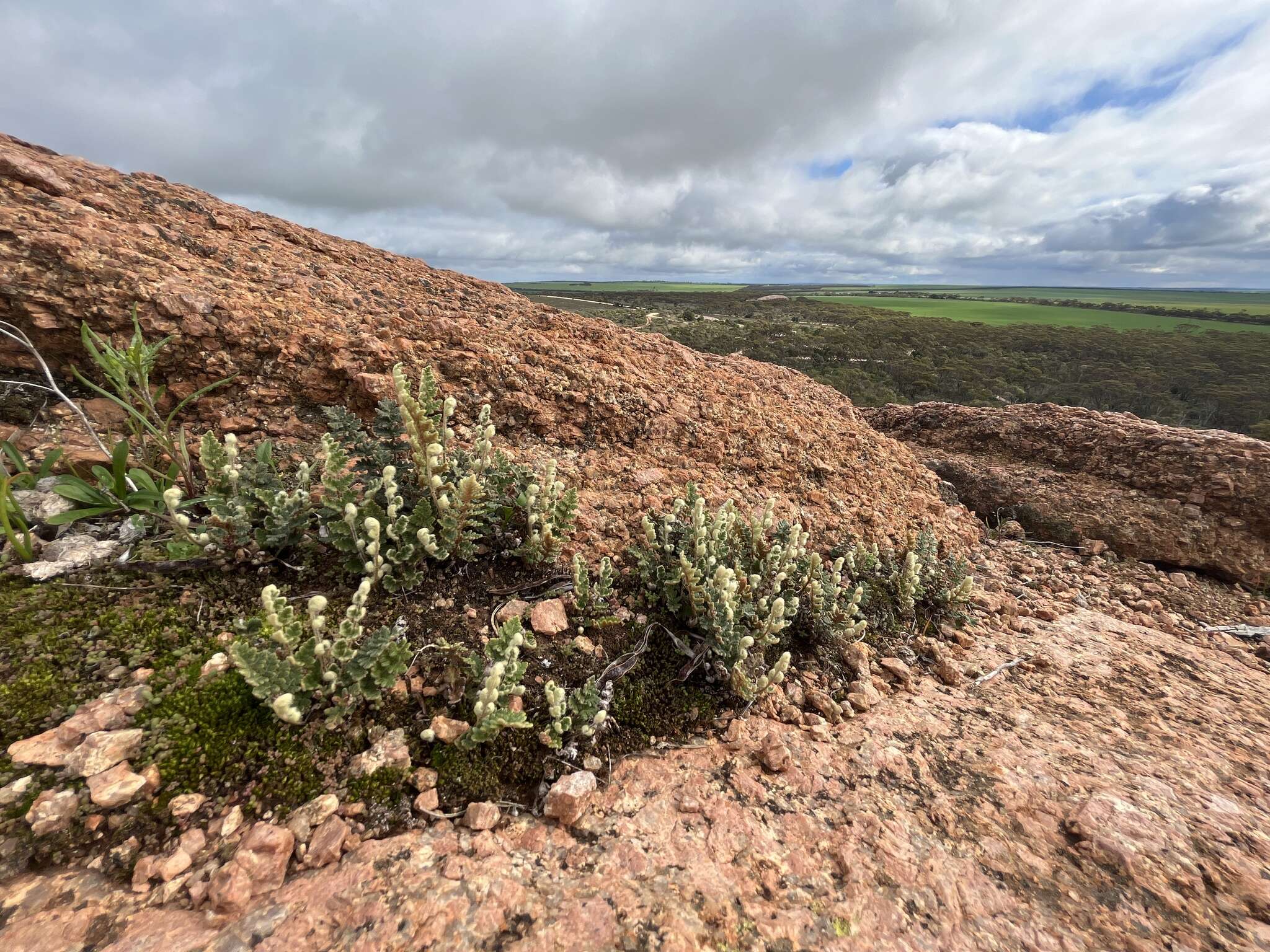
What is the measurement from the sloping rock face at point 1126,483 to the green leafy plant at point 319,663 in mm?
7588

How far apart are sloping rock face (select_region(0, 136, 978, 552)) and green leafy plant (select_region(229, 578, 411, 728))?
1660 millimetres

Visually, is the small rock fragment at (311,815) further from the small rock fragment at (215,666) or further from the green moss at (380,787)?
the small rock fragment at (215,666)

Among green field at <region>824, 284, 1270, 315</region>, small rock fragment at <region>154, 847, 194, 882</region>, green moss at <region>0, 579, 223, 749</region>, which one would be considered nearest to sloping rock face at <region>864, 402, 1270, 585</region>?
small rock fragment at <region>154, 847, 194, 882</region>

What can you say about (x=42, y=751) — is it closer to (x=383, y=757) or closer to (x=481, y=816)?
(x=383, y=757)

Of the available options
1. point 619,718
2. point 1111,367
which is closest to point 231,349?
point 619,718

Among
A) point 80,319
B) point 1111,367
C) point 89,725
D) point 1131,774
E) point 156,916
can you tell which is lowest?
point 1111,367

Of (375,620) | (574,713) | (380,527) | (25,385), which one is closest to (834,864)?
(574,713)

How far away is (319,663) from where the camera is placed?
7.14 feet

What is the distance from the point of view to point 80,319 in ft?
11.0

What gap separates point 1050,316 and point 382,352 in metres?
102

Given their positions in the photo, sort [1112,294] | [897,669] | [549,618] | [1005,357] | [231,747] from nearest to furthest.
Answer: [231,747], [549,618], [897,669], [1005,357], [1112,294]

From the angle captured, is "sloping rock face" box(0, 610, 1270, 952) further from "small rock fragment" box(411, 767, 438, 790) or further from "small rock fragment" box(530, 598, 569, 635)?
"small rock fragment" box(530, 598, 569, 635)

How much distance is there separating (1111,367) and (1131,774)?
55.8 metres

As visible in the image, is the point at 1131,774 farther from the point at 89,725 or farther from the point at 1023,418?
the point at 1023,418
